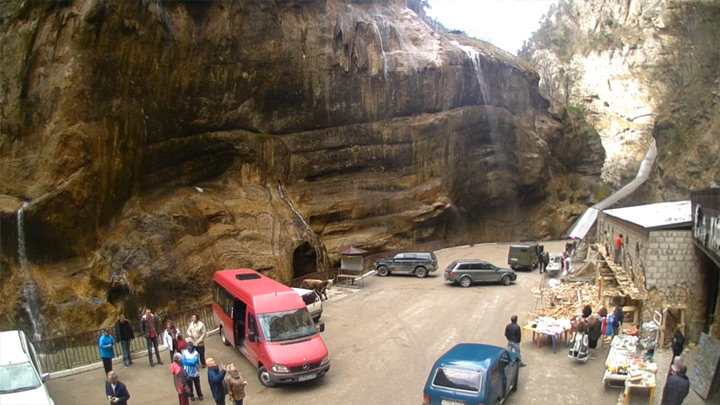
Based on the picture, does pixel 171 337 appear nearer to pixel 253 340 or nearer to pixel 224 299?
pixel 224 299

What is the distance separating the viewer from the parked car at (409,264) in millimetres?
29938

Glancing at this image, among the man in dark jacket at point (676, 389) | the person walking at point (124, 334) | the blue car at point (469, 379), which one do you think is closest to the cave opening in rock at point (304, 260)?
the person walking at point (124, 334)

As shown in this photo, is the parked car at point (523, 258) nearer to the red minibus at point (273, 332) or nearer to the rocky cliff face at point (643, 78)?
the rocky cliff face at point (643, 78)

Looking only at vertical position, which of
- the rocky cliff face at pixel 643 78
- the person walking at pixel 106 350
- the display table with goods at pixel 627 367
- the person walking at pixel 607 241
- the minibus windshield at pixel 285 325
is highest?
the rocky cliff face at pixel 643 78

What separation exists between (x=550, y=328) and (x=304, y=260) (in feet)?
53.3

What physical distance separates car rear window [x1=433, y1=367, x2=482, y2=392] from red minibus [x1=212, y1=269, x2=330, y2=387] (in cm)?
353

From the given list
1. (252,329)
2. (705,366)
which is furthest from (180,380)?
(705,366)

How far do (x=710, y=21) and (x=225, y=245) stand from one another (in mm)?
35875

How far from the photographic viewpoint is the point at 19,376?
11430 millimetres

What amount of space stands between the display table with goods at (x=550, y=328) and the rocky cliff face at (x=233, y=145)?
13.7m

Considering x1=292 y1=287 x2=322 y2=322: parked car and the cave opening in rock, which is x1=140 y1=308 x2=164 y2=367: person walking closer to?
x1=292 y1=287 x2=322 y2=322: parked car

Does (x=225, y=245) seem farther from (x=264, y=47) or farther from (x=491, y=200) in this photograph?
Answer: (x=491, y=200)

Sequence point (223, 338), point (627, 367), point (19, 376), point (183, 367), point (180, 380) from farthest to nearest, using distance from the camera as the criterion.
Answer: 1. point (223, 338)
2. point (627, 367)
3. point (183, 367)
4. point (180, 380)
5. point (19, 376)

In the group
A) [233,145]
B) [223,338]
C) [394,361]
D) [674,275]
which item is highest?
[233,145]
